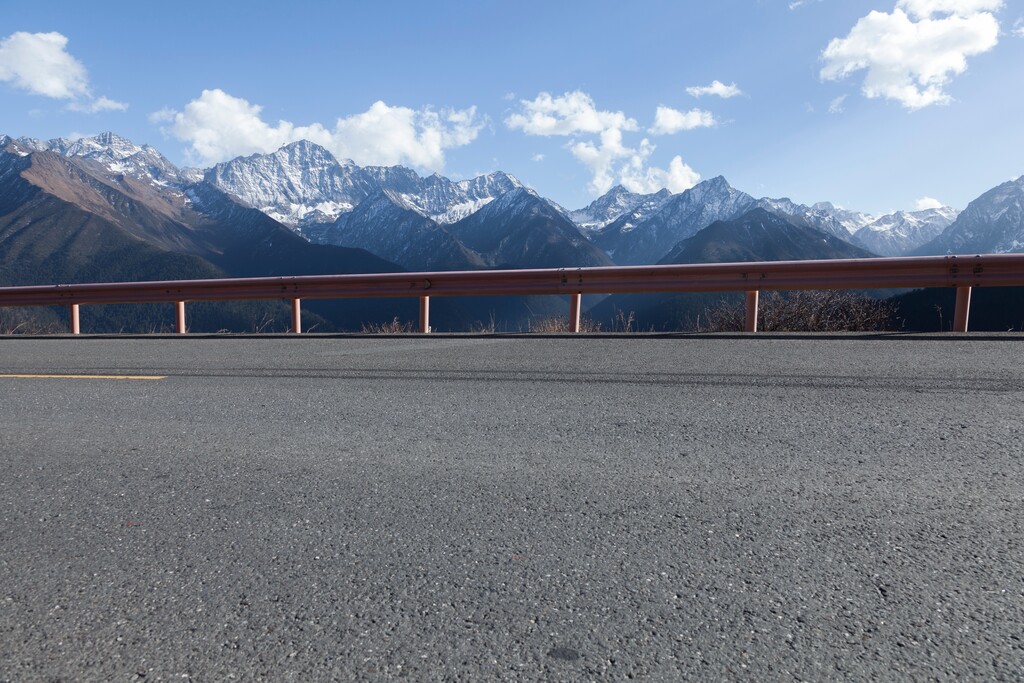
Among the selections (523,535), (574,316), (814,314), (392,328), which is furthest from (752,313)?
(523,535)

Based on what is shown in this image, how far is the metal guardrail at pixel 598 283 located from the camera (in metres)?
8.77

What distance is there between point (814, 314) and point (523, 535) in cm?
860

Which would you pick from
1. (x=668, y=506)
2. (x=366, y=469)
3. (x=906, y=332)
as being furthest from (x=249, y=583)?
(x=906, y=332)

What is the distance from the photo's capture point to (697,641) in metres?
1.89

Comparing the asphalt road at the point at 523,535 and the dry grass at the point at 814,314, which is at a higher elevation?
the dry grass at the point at 814,314

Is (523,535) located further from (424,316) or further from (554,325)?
(424,316)

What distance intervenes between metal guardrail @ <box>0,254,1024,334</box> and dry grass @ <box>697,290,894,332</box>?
66 centimetres

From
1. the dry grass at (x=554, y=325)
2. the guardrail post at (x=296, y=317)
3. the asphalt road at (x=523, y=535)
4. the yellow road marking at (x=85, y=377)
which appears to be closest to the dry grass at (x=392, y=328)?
the guardrail post at (x=296, y=317)

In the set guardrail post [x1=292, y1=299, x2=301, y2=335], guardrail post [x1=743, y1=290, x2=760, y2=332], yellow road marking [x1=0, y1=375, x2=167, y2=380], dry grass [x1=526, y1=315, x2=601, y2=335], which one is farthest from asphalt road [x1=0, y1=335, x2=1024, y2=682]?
guardrail post [x1=292, y1=299, x2=301, y2=335]

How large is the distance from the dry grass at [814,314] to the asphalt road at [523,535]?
15.5 feet

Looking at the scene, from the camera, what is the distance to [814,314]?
33.0 feet

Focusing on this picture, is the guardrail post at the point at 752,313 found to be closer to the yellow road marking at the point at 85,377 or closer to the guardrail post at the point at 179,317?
the yellow road marking at the point at 85,377

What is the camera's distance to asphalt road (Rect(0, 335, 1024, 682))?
6.14 ft

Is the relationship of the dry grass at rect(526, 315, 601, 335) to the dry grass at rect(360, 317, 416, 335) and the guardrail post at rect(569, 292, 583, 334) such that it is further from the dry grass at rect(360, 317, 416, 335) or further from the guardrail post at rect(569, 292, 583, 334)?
the dry grass at rect(360, 317, 416, 335)
